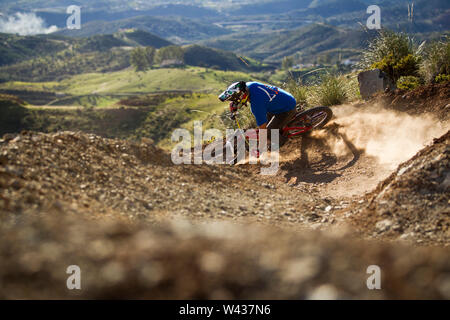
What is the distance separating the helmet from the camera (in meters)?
7.64

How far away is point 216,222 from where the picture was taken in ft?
14.3

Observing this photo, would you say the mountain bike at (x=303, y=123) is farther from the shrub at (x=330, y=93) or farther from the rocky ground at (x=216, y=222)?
the shrub at (x=330, y=93)

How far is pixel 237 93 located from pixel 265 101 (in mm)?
732

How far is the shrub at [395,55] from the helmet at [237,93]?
19.0 ft

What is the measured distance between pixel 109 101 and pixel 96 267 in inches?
5123

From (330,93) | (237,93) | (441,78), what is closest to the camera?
(237,93)

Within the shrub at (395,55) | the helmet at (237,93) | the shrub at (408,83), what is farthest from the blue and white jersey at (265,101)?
the shrub at (395,55)

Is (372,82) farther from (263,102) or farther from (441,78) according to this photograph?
(263,102)

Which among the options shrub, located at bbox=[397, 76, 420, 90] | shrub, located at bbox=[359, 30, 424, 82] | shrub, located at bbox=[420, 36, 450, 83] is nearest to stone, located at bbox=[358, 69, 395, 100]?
shrub, located at bbox=[397, 76, 420, 90]

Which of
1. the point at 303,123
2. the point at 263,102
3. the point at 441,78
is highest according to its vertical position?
the point at 441,78

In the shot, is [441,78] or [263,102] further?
[441,78]

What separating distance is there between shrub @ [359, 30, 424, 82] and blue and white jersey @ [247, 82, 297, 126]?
469cm

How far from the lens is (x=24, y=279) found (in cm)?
215

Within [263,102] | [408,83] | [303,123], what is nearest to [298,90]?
[303,123]
